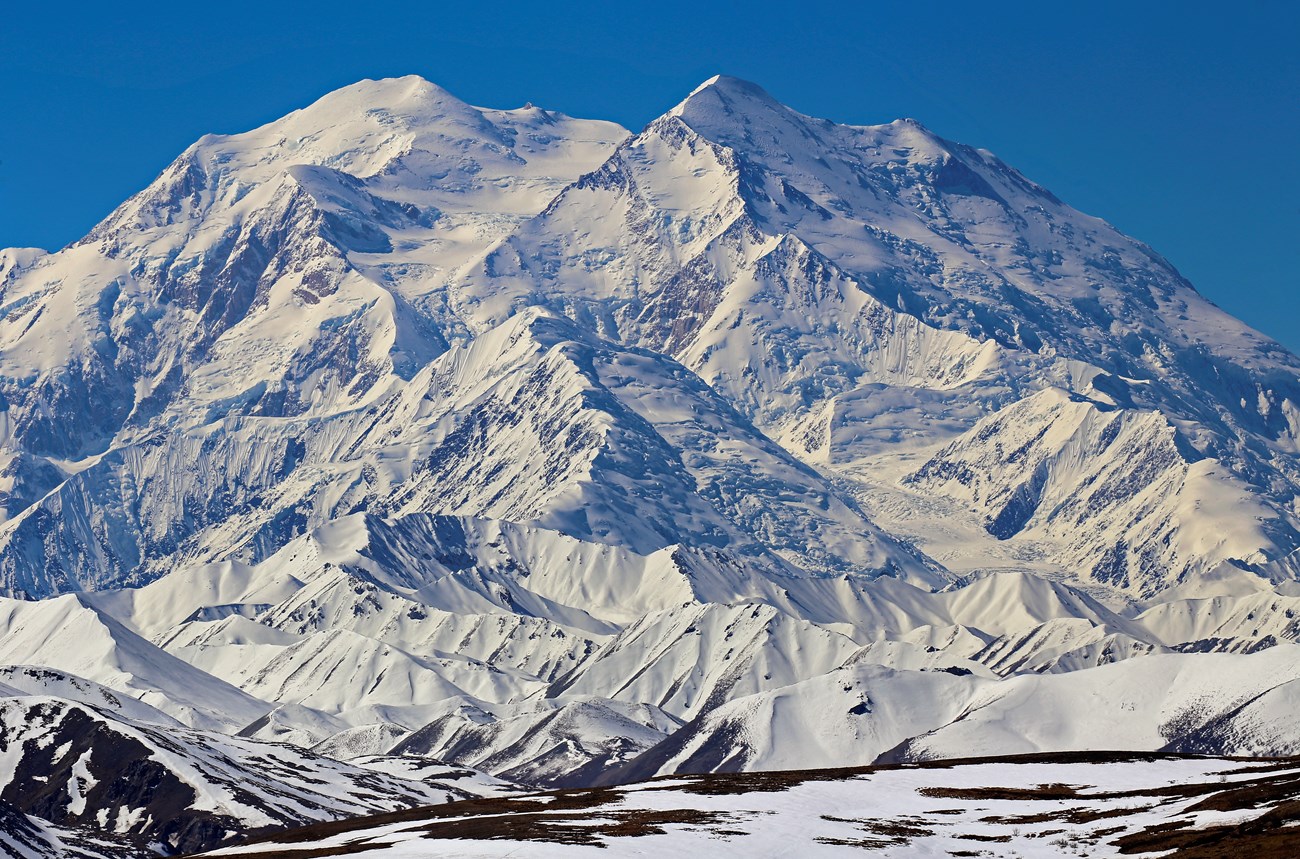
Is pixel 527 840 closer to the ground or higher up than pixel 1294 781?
closer to the ground

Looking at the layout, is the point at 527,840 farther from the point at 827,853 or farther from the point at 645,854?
the point at 827,853

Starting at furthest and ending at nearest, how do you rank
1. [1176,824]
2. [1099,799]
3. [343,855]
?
1. [1099,799]
2. [343,855]
3. [1176,824]

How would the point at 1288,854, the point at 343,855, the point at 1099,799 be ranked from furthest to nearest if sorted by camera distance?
the point at 1099,799 → the point at 343,855 → the point at 1288,854

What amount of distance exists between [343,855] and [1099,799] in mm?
59327

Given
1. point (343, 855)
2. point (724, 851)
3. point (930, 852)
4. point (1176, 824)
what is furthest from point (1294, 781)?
point (343, 855)

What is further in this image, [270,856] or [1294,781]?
[270,856]

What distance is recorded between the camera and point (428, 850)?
7180 inches

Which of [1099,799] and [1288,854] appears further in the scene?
[1099,799]

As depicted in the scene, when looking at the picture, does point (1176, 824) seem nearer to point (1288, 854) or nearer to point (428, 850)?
point (1288, 854)

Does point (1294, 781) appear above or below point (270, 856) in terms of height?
above

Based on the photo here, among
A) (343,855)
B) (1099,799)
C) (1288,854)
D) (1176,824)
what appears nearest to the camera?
(1288,854)

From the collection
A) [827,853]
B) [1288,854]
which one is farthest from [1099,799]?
[1288,854]

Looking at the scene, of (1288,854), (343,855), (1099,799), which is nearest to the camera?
(1288,854)

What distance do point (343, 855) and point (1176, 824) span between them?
60203mm
